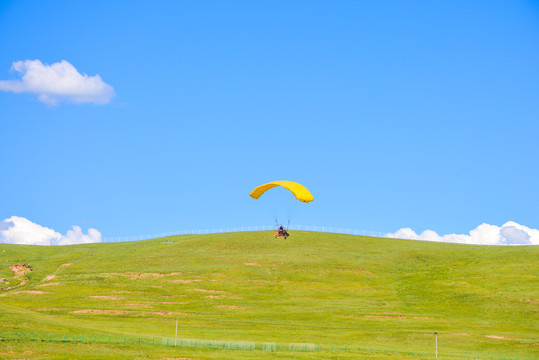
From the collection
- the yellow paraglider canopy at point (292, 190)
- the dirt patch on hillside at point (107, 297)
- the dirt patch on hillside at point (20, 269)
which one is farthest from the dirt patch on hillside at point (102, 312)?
the dirt patch on hillside at point (20, 269)

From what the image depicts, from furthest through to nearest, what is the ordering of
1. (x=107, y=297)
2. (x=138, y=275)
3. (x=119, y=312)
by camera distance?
1. (x=138, y=275)
2. (x=107, y=297)
3. (x=119, y=312)

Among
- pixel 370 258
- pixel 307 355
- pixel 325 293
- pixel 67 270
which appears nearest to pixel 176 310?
pixel 325 293

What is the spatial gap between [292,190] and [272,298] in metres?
22.1

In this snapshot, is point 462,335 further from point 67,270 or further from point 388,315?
point 67,270

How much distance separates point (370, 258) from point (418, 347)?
5211 centimetres

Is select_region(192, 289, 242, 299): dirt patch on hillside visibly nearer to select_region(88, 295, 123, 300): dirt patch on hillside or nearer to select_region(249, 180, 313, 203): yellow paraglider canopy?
select_region(88, 295, 123, 300): dirt patch on hillside

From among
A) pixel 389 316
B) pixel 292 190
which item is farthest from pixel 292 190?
pixel 389 316

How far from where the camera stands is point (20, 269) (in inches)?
4136

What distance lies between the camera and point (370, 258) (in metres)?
108

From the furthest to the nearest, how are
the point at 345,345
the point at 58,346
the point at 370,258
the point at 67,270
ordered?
the point at 370,258 → the point at 67,270 → the point at 345,345 → the point at 58,346

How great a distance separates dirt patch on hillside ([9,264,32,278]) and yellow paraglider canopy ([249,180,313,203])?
172 feet

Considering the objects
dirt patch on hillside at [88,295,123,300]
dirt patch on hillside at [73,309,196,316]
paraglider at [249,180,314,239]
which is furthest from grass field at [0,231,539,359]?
paraglider at [249,180,314,239]

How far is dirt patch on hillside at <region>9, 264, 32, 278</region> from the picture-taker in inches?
4010

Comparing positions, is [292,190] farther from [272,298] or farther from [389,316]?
[272,298]
